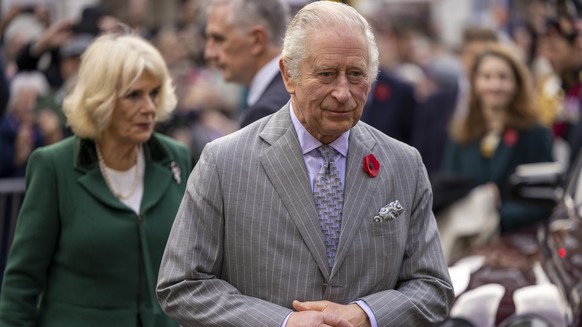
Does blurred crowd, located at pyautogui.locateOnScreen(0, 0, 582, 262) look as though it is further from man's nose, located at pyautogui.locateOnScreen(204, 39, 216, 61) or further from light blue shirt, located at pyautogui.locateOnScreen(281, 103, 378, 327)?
light blue shirt, located at pyautogui.locateOnScreen(281, 103, 378, 327)

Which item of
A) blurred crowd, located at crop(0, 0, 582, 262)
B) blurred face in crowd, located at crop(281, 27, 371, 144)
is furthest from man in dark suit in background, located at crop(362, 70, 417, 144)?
blurred face in crowd, located at crop(281, 27, 371, 144)

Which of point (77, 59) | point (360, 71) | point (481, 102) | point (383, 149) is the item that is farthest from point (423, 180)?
point (77, 59)

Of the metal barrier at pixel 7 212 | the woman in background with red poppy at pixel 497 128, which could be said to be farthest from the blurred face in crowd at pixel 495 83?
the metal barrier at pixel 7 212

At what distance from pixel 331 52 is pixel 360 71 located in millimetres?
114

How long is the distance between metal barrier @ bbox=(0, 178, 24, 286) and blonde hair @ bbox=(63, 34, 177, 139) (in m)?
3.36

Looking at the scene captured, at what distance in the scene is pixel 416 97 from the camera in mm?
12266

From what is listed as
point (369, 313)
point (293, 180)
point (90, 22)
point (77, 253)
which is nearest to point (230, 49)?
point (77, 253)

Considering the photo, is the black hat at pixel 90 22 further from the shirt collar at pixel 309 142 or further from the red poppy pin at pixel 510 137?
the shirt collar at pixel 309 142

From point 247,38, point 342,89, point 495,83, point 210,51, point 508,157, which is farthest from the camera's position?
point 495,83

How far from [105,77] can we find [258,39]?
1254mm

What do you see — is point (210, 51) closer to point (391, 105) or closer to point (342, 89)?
point (342, 89)

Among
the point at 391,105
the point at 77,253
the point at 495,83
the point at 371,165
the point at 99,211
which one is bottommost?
the point at 391,105

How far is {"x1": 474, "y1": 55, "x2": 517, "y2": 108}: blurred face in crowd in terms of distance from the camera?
31.1 ft

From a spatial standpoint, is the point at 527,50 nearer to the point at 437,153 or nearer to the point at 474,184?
the point at 437,153
